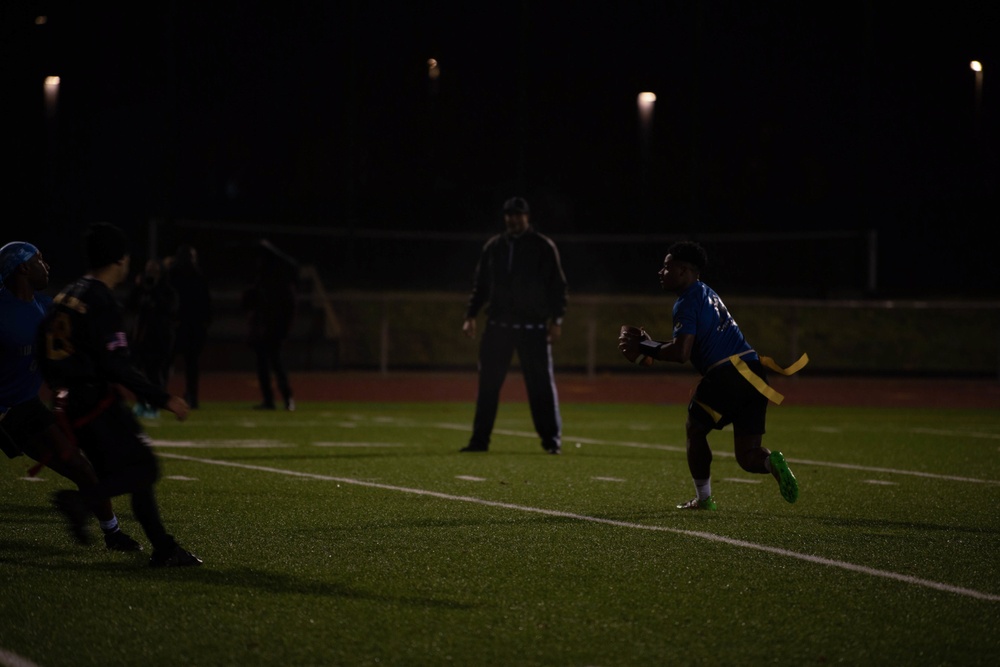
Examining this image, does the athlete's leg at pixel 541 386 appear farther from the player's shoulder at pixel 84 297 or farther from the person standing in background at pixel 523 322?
the player's shoulder at pixel 84 297

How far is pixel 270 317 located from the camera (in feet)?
60.8

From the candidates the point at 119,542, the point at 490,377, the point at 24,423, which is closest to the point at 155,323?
the point at 490,377

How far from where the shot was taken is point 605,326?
3434 centimetres

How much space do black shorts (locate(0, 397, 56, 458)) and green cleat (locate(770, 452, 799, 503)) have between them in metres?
4.15

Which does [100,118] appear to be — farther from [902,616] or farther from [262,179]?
[902,616]

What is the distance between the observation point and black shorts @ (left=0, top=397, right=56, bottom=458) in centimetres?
777

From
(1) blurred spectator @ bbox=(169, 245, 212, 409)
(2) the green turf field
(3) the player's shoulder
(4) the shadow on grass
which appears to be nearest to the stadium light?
(1) blurred spectator @ bbox=(169, 245, 212, 409)

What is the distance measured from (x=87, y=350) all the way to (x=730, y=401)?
4033 millimetres

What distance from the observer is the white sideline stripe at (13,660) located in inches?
199

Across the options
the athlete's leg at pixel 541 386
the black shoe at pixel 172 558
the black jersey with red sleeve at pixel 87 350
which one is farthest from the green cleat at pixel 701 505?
the athlete's leg at pixel 541 386

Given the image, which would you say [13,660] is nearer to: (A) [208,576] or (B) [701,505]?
(A) [208,576]

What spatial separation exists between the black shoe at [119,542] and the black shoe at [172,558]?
1.37 feet

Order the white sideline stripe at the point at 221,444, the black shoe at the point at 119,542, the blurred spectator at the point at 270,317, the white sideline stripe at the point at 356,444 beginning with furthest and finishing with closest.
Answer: the blurred spectator at the point at 270,317 < the white sideline stripe at the point at 356,444 < the white sideline stripe at the point at 221,444 < the black shoe at the point at 119,542

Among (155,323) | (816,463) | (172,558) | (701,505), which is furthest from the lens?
(155,323)
